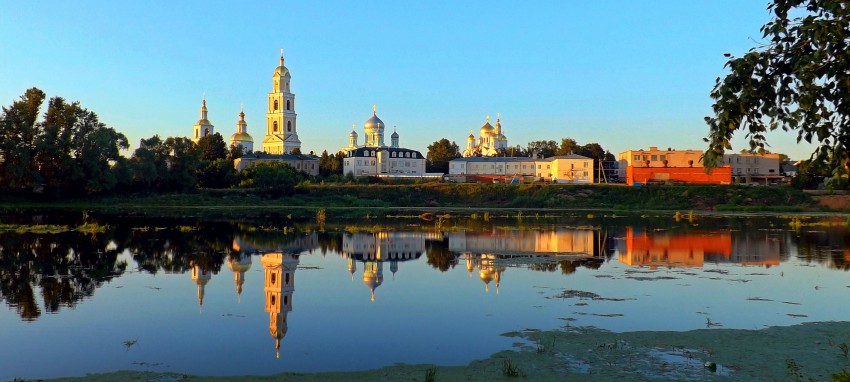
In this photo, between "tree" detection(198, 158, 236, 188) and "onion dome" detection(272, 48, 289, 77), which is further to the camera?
"onion dome" detection(272, 48, 289, 77)

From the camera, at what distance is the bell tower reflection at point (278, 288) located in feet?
50.6

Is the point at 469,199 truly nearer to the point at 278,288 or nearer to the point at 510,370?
the point at 278,288

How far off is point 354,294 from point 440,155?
127666 millimetres

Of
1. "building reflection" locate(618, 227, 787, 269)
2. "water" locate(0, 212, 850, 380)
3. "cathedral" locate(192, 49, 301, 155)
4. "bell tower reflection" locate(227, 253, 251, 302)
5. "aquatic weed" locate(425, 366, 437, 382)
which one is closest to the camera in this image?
"aquatic weed" locate(425, 366, 437, 382)

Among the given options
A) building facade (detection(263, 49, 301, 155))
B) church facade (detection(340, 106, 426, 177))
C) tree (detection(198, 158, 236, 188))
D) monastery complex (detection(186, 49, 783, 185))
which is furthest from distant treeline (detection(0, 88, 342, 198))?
building facade (detection(263, 49, 301, 155))

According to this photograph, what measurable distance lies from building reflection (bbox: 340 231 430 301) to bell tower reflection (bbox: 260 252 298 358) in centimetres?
212

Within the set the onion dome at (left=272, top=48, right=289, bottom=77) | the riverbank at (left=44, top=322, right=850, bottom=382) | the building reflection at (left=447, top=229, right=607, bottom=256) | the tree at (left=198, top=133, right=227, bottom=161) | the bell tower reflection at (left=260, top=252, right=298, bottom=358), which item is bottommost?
the riverbank at (left=44, top=322, right=850, bottom=382)

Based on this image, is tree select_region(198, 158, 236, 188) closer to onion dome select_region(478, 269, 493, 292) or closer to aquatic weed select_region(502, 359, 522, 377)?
onion dome select_region(478, 269, 493, 292)

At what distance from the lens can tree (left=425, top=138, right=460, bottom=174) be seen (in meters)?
142

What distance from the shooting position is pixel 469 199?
85.0m

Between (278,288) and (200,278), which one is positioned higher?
(200,278)

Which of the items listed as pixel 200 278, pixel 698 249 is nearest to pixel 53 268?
pixel 200 278

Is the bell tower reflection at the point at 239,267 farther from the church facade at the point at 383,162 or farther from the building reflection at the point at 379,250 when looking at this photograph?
the church facade at the point at 383,162

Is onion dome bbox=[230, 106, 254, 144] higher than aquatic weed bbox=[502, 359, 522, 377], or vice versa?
onion dome bbox=[230, 106, 254, 144]
